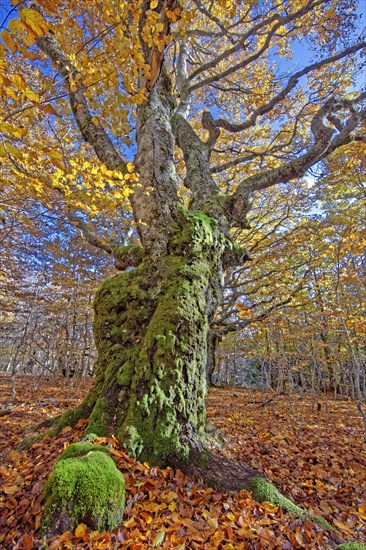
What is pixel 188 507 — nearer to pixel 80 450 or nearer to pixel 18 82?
pixel 80 450

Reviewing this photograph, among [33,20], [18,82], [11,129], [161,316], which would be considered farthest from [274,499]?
[33,20]

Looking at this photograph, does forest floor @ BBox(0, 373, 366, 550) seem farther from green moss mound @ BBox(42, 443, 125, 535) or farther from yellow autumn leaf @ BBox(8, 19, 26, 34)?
yellow autumn leaf @ BBox(8, 19, 26, 34)

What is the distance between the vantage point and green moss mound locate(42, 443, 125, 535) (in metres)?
1.72

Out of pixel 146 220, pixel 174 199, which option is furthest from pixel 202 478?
pixel 174 199

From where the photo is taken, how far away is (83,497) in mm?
1771

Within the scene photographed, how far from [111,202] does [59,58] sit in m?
2.63

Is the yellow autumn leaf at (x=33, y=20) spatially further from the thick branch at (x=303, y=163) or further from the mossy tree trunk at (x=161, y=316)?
the thick branch at (x=303, y=163)

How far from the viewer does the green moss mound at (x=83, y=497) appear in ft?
5.64

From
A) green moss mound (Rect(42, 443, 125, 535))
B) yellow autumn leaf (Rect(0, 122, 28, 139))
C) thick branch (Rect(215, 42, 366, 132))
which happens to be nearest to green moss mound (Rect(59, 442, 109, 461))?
green moss mound (Rect(42, 443, 125, 535))

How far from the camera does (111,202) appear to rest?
374 centimetres

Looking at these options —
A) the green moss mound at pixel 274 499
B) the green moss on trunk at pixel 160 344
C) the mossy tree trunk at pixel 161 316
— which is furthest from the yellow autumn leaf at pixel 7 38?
the green moss mound at pixel 274 499

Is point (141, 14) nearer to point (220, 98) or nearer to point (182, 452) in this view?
point (220, 98)

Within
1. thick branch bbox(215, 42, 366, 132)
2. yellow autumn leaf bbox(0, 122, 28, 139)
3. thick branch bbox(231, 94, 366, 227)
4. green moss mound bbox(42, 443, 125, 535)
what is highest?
thick branch bbox(215, 42, 366, 132)

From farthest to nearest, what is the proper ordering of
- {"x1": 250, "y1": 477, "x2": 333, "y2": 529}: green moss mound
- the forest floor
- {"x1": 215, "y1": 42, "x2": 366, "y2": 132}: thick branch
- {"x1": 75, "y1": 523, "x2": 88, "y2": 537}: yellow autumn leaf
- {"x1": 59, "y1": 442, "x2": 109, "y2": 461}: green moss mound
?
{"x1": 215, "y1": 42, "x2": 366, "y2": 132}: thick branch → {"x1": 250, "y1": 477, "x2": 333, "y2": 529}: green moss mound → {"x1": 59, "y1": 442, "x2": 109, "y2": 461}: green moss mound → the forest floor → {"x1": 75, "y1": 523, "x2": 88, "y2": 537}: yellow autumn leaf
